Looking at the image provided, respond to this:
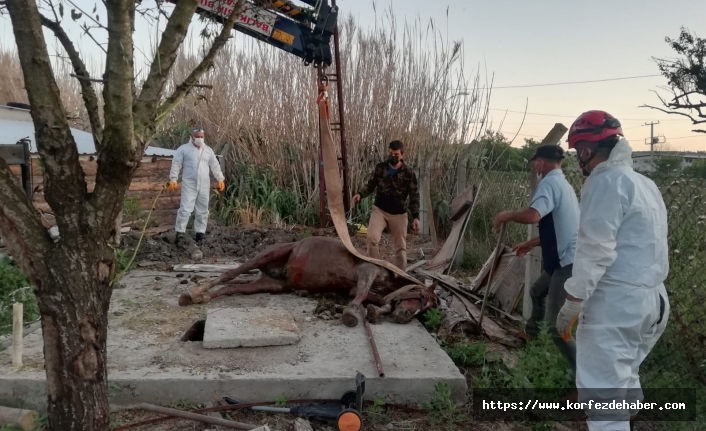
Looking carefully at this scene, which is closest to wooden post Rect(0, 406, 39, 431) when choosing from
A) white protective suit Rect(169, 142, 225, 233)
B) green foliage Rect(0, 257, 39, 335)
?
green foliage Rect(0, 257, 39, 335)

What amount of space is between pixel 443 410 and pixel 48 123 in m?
2.74

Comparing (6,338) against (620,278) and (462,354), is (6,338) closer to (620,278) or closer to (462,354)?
(462,354)

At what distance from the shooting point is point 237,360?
12.3 ft

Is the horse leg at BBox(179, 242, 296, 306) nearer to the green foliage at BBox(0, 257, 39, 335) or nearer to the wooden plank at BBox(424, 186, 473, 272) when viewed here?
the green foliage at BBox(0, 257, 39, 335)

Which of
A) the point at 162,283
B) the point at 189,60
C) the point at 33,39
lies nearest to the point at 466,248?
the point at 162,283

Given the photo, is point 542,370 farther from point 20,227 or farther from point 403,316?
point 20,227

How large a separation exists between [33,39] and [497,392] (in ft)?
11.1

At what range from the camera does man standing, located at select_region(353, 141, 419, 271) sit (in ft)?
23.2

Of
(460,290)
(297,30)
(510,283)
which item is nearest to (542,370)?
(510,283)

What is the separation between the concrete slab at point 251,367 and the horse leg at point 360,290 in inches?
3.8

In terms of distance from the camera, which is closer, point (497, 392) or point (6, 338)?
point (497, 392)

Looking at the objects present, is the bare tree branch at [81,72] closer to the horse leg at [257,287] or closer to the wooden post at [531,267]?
the horse leg at [257,287]

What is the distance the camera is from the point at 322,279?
212 inches

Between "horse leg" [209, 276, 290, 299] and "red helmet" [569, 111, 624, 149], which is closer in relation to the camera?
"red helmet" [569, 111, 624, 149]
